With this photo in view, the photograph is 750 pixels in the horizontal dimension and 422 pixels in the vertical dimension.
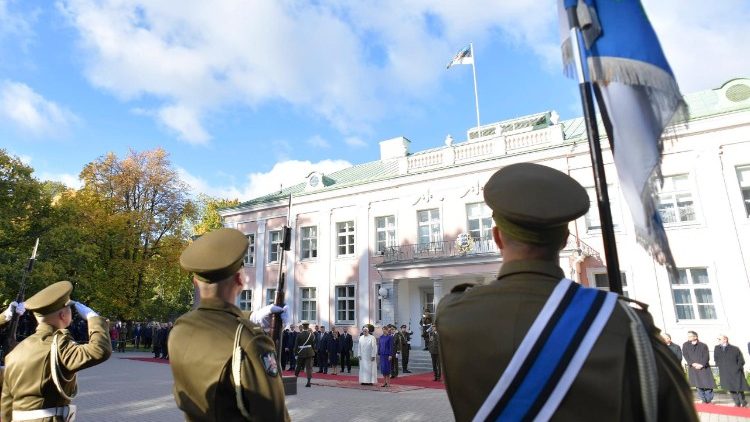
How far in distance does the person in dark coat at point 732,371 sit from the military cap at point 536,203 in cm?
1340

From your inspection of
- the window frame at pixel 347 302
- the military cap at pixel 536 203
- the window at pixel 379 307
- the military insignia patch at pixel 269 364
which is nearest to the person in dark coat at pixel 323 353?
the window at pixel 379 307

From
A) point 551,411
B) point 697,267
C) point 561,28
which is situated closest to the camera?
point 551,411

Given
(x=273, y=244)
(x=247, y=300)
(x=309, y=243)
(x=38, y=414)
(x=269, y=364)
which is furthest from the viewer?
(x=247, y=300)

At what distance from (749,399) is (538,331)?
50.4 feet

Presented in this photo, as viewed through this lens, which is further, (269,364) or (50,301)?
(50,301)

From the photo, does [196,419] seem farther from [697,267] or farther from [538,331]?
[697,267]

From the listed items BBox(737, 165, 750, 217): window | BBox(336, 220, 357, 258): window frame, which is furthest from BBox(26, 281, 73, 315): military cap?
BBox(336, 220, 357, 258): window frame

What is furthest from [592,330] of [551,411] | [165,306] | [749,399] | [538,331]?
[165,306]

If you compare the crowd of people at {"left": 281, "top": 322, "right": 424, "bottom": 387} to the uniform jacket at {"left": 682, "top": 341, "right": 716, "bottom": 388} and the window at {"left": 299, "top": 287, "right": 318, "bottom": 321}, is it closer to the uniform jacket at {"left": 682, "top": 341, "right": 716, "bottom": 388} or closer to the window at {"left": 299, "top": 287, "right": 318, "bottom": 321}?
the window at {"left": 299, "top": 287, "right": 318, "bottom": 321}

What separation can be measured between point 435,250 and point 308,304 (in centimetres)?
897

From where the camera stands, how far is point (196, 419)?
2373 millimetres

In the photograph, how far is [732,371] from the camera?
1152cm

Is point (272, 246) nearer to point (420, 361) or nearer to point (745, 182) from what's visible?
point (420, 361)

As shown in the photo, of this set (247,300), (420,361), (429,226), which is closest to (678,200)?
(429,226)
